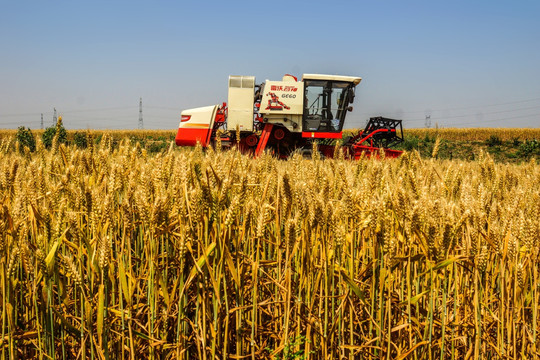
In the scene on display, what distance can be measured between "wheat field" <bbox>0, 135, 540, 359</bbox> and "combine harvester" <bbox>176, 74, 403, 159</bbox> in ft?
37.2

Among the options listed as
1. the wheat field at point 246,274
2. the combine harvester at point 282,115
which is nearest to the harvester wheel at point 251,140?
the combine harvester at point 282,115

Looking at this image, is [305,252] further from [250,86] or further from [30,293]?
[250,86]

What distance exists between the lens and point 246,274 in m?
1.74

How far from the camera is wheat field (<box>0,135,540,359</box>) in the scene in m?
1.38

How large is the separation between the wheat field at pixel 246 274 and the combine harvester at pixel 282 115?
1134 cm

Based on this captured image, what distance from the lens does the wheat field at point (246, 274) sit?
1.38 meters

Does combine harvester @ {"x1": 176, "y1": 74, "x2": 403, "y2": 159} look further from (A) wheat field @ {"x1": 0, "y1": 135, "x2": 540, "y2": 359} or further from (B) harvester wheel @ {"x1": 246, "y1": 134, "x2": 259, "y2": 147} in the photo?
(A) wheat field @ {"x1": 0, "y1": 135, "x2": 540, "y2": 359}

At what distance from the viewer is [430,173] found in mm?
2574

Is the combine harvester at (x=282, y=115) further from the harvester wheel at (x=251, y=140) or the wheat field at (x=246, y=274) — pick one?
the wheat field at (x=246, y=274)

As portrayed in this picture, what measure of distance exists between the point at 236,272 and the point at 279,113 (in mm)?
12024

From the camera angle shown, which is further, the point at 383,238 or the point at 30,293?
the point at 30,293

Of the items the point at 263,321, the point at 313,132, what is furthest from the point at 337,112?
the point at 263,321

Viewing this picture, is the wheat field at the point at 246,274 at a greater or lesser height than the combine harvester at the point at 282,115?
lesser

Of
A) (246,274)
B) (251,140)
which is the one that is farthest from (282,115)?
(246,274)
